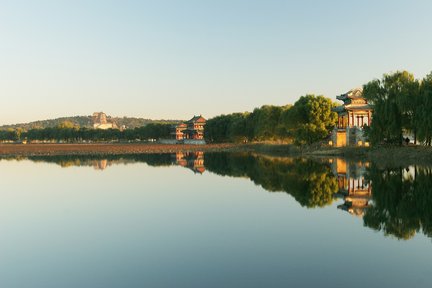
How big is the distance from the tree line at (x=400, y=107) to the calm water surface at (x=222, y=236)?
17.6 metres

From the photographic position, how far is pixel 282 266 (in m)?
11.1

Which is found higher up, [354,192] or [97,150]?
[97,150]

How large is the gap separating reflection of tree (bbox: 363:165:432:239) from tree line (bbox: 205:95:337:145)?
36.5 meters

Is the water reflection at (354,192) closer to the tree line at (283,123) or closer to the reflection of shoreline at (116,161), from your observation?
the reflection of shoreline at (116,161)

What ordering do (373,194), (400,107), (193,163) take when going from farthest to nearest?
(193,163) < (400,107) < (373,194)

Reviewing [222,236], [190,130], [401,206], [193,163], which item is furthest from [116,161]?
[190,130]

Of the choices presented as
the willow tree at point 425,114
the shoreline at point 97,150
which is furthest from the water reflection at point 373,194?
the shoreline at point 97,150

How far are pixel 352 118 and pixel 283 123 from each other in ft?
53.7

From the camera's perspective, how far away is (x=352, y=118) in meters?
63.0

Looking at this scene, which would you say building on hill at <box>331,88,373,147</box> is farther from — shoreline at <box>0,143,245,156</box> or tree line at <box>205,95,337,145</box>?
shoreline at <box>0,143,245,156</box>

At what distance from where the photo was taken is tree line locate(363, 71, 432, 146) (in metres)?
42.2

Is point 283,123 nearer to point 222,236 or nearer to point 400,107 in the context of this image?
point 400,107

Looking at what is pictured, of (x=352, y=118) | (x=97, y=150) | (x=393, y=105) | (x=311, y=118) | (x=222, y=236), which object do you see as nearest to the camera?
(x=222, y=236)

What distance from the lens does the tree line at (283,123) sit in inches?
2591
